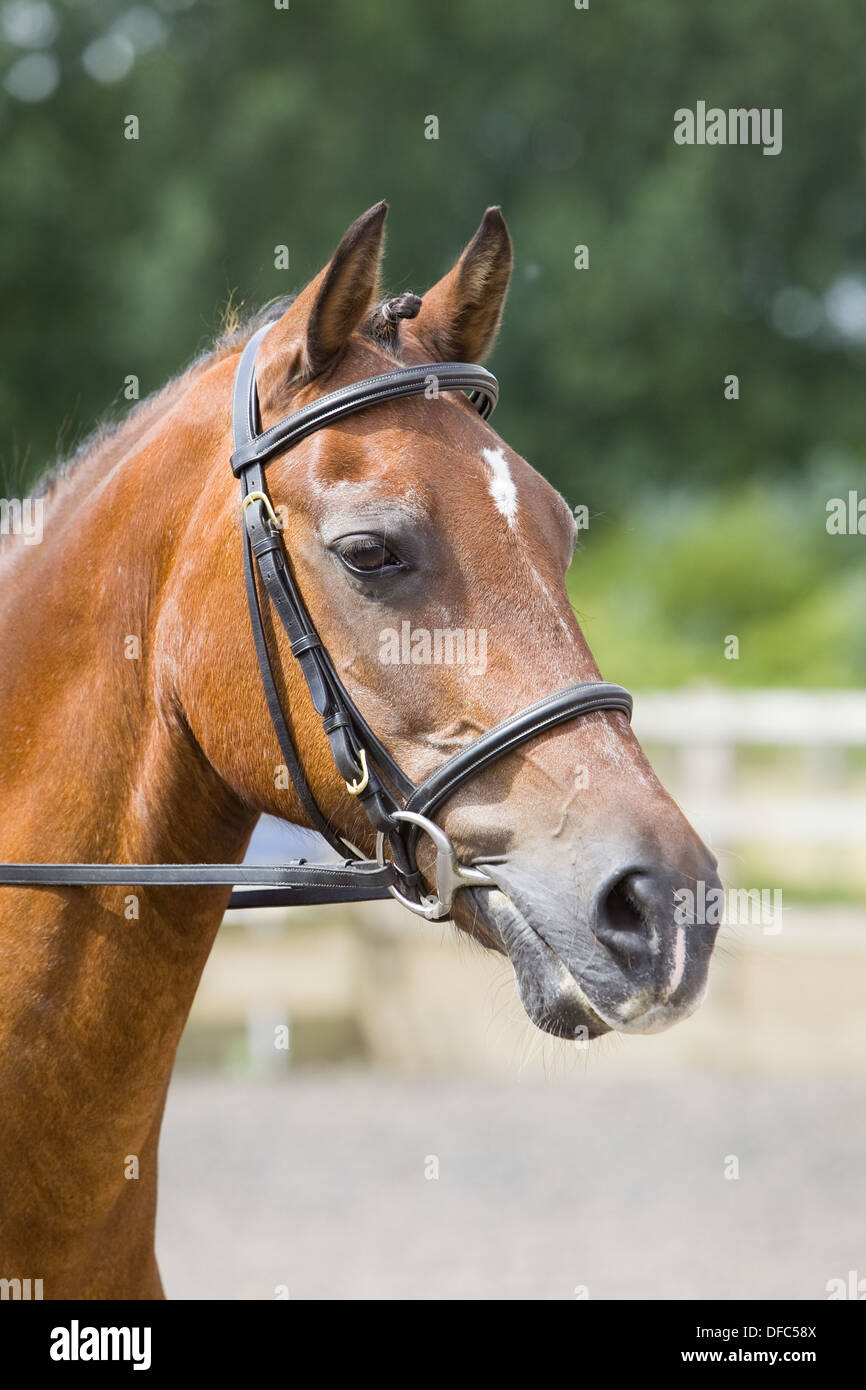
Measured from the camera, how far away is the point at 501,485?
2281mm

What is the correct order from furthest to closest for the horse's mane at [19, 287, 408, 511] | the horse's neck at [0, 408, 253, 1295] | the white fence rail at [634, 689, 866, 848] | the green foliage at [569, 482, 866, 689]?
the green foliage at [569, 482, 866, 689], the white fence rail at [634, 689, 866, 848], the horse's mane at [19, 287, 408, 511], the horse's neck at [0, 408, 253, 1295]

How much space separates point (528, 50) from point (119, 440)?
24.6 meters

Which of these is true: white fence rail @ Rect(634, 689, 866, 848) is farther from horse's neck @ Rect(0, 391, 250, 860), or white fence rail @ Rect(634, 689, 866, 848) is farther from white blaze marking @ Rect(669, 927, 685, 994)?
white blaze marking @ Rect(669, 927, 685, 994)

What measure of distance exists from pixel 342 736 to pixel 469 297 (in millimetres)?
960

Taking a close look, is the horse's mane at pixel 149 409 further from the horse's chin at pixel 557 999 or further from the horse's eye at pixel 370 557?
the horse's chin at pixel 557 999

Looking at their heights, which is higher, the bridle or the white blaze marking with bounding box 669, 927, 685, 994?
the bridle

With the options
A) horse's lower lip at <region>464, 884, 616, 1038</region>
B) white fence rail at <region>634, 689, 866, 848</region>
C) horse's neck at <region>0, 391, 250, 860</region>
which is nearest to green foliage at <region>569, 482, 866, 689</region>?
white fence rail at <region>634, 689, 866, 848</region>

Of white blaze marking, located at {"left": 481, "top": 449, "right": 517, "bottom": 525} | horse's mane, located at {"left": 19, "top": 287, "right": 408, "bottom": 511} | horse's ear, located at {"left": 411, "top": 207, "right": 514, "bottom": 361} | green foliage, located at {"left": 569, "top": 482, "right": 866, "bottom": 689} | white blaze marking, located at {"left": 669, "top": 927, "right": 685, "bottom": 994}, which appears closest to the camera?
white blaze marking, located at {"left": 669, "top": 927, "right": 685, "bottom": 994}

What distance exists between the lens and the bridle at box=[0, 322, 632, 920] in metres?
2.15

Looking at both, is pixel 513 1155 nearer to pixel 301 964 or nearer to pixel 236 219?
pixel 301 964

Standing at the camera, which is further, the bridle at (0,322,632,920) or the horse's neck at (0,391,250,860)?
the horse's neck at (0,391,250,860)

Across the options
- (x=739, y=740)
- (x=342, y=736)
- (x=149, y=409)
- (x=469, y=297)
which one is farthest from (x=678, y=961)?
(x=739, y=740)

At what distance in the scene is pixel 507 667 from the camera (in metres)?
2.17

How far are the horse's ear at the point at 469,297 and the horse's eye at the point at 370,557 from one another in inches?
21.4
